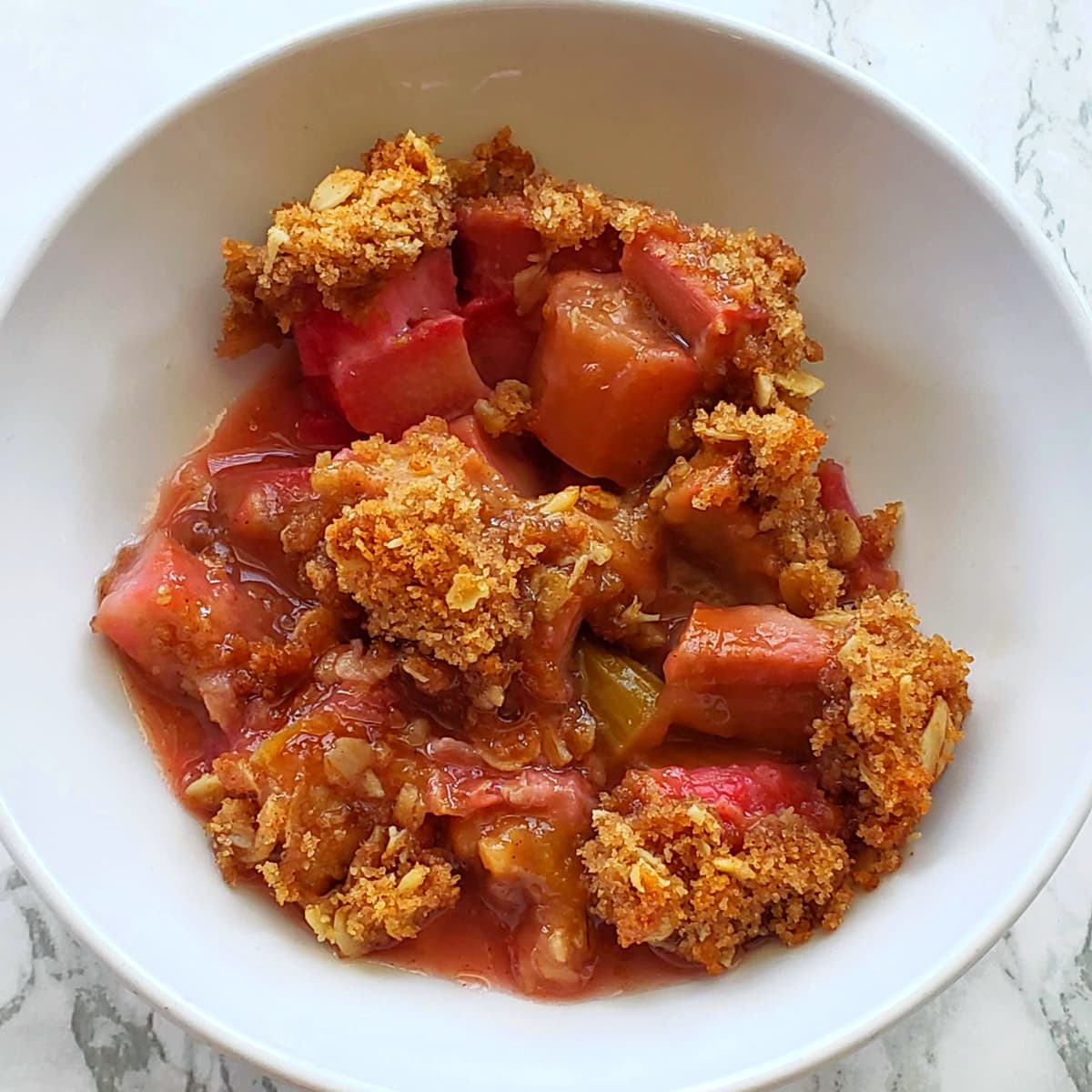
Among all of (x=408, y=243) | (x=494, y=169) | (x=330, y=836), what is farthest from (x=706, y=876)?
(x=494, y=169)

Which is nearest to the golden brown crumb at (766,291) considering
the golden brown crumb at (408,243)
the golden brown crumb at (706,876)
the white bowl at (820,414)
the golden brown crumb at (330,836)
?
the golden brown crumb at (408,243)

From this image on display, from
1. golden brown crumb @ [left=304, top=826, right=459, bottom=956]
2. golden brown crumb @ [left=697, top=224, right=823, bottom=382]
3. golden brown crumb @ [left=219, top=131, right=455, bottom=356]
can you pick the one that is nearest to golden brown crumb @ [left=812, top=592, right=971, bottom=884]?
golden brown crumb @ [left=697, top=224, right=823, bottom=382]

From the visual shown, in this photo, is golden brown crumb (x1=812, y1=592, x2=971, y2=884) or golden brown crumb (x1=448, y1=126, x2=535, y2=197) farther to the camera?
golden brown crumb (x1=448, y1=126, x2=535, y2=197)

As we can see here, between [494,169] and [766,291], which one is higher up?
[766,291]

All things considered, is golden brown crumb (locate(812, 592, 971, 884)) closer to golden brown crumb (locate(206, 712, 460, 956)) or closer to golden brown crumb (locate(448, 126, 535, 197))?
golden brown crumb (locate(206, 712, 460, 956))

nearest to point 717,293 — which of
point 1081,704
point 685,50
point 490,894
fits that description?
Answer: point 685,50

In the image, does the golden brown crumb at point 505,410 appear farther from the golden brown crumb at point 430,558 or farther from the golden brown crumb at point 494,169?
the golden brown crumb at point 494,169

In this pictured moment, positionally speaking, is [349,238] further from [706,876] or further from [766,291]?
[706,876]
